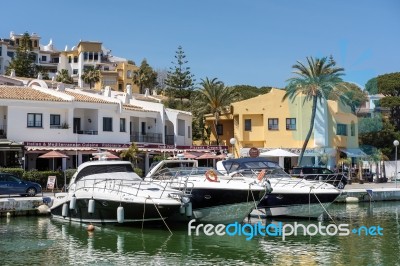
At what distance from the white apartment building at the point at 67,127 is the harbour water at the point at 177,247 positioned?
18.3m

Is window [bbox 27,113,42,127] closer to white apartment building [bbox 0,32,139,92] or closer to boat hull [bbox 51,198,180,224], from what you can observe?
boat hull [bbox 51,198,180,224]

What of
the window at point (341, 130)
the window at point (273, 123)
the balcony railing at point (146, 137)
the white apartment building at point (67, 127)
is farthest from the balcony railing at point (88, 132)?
the window at point (341, 130)

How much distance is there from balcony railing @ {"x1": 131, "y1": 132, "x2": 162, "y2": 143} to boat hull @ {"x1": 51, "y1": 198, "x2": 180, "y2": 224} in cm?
2498

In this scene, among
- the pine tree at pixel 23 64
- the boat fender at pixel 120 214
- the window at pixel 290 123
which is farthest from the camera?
the pine tree at pixel 23 64

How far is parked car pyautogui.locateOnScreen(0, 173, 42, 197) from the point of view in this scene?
32875 mm

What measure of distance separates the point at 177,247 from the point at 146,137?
33.0 m

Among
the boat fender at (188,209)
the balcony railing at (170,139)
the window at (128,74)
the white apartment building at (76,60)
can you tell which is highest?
the white apartment building at (76,60)

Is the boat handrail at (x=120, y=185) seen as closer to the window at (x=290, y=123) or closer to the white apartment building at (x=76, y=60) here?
the window at (x=290, y=123)

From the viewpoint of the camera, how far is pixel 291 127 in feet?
190

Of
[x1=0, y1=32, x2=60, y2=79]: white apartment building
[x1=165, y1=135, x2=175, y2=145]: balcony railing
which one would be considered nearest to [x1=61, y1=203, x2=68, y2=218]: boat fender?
[x1=165, y1=135, x2=175, y2=145]: balcony railing

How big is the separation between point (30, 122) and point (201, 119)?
23.5m

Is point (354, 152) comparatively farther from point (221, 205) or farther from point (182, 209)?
point (182, 209)

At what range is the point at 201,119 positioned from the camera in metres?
63.9

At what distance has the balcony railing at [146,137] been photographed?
51487 millimetres
